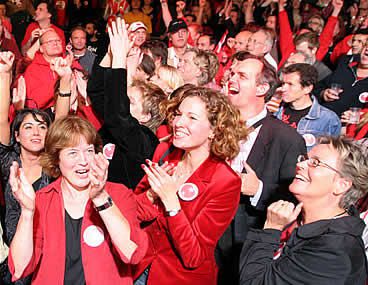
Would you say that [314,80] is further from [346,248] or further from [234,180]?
[346,248]

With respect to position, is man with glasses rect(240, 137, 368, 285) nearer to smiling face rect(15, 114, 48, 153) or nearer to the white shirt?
the white shirt

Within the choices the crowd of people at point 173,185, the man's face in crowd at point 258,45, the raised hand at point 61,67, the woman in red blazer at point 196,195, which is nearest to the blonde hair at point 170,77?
the crowd of people at point 173,185

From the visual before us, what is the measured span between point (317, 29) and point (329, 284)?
5863 mm

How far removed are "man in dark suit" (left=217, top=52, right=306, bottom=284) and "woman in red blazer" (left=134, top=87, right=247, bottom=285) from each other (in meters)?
0.31

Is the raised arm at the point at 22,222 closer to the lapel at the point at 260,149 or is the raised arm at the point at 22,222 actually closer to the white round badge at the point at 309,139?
the lapel at the point at 260,149

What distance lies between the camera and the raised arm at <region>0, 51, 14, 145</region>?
320 cm

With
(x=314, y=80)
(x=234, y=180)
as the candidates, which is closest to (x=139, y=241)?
(x=234, y=180)

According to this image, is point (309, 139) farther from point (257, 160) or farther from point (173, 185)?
point (173, 185)

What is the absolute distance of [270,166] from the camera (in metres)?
2.87

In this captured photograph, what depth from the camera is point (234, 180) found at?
2.41m

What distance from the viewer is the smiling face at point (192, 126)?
2469mm

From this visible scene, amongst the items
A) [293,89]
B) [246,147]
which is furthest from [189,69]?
[246,147]

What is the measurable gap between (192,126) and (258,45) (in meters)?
3.41

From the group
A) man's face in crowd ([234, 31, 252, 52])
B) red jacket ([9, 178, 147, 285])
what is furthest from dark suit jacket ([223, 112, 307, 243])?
man's face in crowd ([234, 31, 252, 52])
